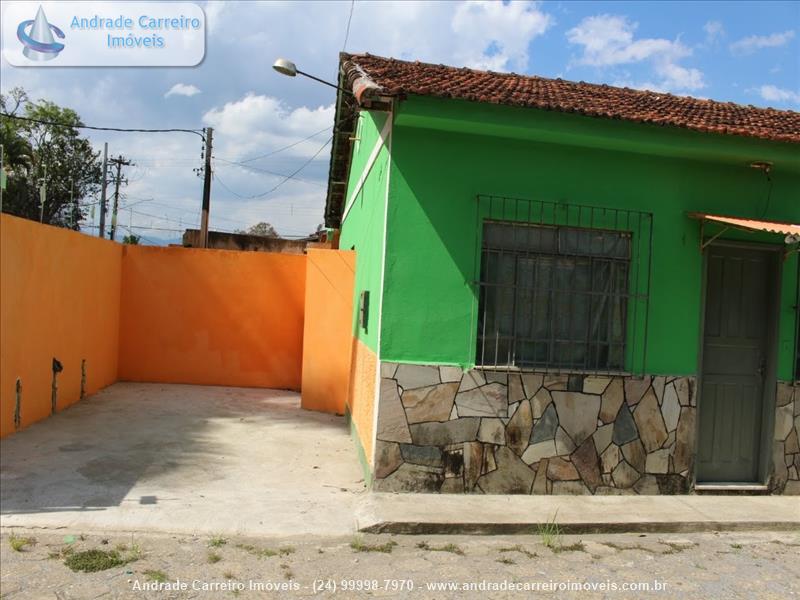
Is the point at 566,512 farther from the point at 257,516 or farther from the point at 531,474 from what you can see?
the point at 257,516

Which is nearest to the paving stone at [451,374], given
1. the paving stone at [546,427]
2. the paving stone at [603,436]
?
the paving stone at [546,427]

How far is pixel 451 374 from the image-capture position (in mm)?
5672

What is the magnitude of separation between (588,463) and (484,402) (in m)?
1.15

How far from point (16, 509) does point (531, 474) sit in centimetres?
424

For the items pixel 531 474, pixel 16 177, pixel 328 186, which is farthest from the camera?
pixel 16 177

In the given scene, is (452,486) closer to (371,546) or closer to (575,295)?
(371,546)

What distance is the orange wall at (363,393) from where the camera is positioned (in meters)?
5.92

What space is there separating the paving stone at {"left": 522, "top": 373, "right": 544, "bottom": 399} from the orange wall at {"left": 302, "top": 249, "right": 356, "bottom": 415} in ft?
13.4

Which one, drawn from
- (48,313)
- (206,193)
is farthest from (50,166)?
(48,313)

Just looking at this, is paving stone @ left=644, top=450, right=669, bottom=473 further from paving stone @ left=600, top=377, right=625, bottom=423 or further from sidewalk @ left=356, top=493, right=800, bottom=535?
paving stone @ left=600, top=377, right=625, bottom=423

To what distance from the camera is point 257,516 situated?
5.10m

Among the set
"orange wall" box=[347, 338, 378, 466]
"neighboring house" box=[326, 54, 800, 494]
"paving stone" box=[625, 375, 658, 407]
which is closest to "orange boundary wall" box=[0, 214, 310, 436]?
"orange wall" box=[347, 338, 378, 466]

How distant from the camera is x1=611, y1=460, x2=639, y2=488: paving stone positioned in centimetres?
595

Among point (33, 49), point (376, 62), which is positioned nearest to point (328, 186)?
point (33, 49)
